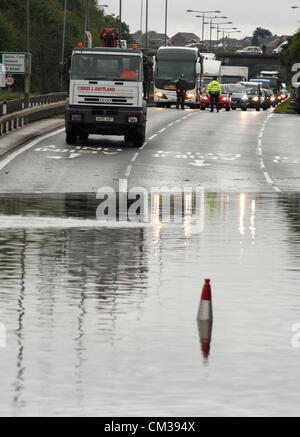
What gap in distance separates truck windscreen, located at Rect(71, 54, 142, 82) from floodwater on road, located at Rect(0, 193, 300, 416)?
791 inches

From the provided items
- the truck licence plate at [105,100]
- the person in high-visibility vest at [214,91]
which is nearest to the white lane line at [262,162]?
the truck licence plate at [105,100]

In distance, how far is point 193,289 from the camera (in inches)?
645

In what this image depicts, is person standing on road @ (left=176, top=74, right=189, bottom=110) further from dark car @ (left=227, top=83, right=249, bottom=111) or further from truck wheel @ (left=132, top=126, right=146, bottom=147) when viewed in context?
truck wheel @ (left=132, top=126, right=146, bottom=147)

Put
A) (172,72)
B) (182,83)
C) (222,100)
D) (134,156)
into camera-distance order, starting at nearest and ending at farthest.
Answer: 1. (134,156)
2. (182,83)
3. (172,72)
4. (222,100)

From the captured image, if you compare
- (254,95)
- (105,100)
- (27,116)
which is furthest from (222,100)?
(105,100)

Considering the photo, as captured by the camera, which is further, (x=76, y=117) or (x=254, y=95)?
(x=254, y=95)

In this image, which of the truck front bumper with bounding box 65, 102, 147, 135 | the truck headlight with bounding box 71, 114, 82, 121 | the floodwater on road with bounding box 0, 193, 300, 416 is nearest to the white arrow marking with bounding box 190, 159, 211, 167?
the truck front bumper with bounding box 65, 102, 147, 135

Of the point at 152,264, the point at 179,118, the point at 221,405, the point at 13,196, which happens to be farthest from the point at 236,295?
the point at 179,118

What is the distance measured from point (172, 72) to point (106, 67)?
38891mm

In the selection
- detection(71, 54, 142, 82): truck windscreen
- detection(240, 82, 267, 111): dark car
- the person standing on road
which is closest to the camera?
detection(71, 54, 142, 82): truck windscreen

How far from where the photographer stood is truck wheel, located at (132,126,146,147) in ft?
155

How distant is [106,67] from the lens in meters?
45.3

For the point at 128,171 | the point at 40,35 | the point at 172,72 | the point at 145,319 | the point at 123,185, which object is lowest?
the point at 40,35

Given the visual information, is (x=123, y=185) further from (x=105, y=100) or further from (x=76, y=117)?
(x=76, y=117)
